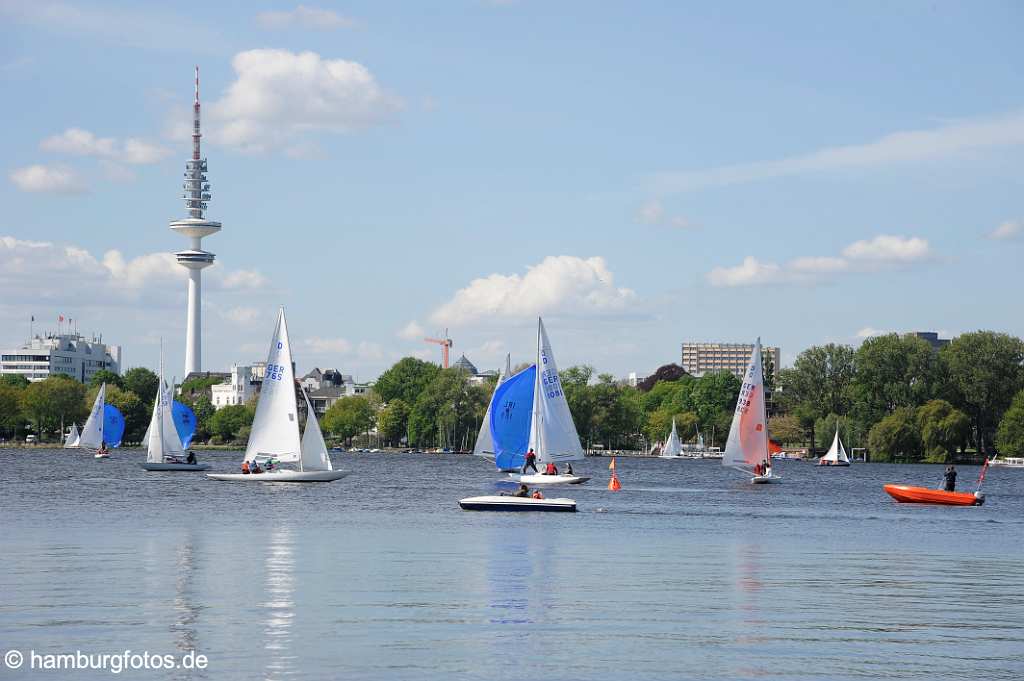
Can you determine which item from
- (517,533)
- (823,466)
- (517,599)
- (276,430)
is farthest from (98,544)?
(823,466)

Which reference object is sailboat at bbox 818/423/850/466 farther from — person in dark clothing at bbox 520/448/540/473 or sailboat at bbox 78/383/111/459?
person in dark clothing at bbox 520/448/540/473

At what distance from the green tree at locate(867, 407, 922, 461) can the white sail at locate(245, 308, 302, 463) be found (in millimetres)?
97203

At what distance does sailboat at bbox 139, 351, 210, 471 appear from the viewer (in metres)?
107

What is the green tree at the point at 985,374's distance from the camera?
560ft

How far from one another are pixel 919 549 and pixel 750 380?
157 feet

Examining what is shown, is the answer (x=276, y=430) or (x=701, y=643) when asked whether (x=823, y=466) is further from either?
(x=701, y=643)

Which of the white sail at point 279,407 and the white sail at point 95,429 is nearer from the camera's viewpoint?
the white sail at point 279,407

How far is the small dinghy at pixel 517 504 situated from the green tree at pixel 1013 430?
4365 inches

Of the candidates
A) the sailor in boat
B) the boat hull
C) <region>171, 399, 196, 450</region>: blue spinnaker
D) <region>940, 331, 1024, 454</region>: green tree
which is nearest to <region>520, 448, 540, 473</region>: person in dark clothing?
the sailor in boat

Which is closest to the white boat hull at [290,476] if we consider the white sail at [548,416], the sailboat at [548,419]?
the sailboat at [548,419]

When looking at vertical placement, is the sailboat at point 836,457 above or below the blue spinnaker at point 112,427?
below

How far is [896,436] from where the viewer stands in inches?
6378

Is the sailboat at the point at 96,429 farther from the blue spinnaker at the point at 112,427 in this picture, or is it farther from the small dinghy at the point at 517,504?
the small dinghy at the point at 517,504

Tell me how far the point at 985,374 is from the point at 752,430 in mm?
84276
